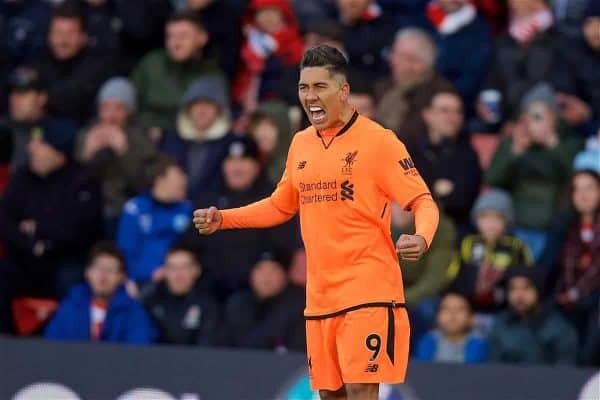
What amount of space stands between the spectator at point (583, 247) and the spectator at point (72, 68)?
4.97 m

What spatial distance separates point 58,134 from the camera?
13367mm

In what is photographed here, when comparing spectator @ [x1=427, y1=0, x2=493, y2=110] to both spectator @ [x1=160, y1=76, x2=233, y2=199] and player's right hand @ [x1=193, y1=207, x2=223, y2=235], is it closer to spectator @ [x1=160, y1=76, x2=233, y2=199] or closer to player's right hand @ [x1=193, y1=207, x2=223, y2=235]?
spectator @ [x1=160, y1=76, x2=233, y2=199]

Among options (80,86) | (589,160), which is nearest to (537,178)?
(589,160)

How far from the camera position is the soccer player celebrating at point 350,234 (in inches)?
293

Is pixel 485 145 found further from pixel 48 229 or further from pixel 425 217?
pixel 425 217

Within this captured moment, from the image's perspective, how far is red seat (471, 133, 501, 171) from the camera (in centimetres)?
1259

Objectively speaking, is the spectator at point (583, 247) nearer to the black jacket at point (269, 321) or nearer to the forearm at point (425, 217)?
the black jacket at point (269, 321)

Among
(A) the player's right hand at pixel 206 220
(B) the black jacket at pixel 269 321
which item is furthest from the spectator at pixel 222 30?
(A) the player's right hand at pixel 206 220

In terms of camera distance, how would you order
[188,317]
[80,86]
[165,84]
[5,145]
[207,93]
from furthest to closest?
[80,86] < [5,145] < [165,84] < [207,93] < [188,317]

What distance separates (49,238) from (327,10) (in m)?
3.42

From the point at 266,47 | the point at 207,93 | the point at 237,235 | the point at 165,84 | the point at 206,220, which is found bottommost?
the point at 237,235

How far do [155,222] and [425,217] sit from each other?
5.59m

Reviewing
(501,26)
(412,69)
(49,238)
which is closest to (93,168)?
(49,238)

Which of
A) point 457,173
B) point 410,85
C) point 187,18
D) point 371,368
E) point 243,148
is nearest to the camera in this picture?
point 371,368
